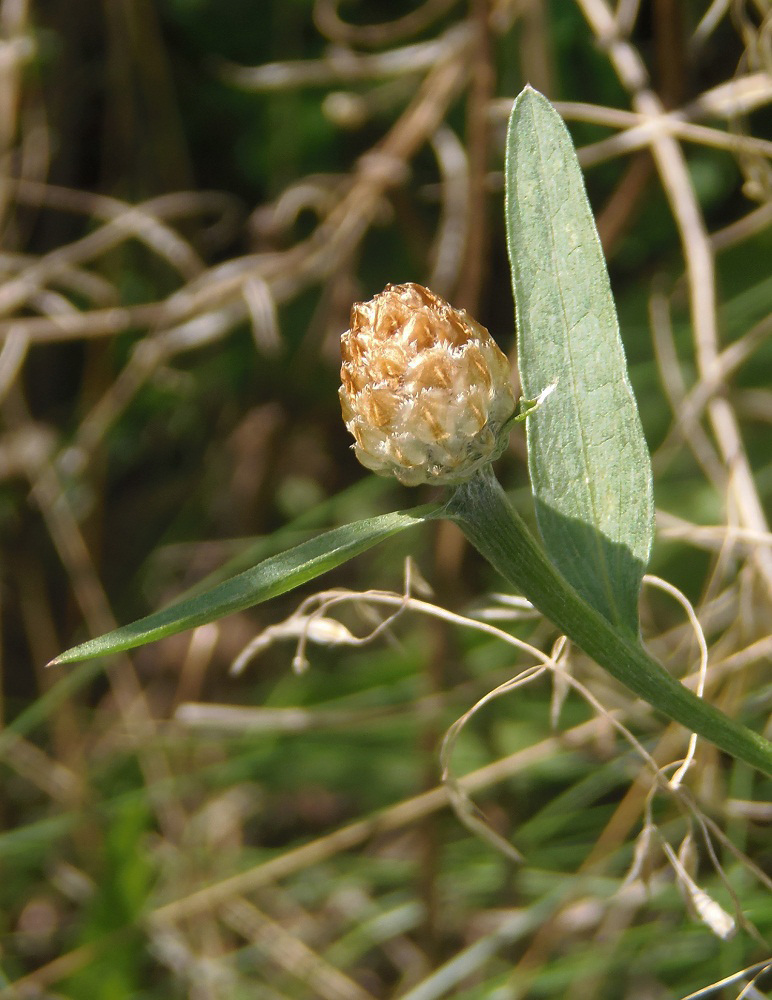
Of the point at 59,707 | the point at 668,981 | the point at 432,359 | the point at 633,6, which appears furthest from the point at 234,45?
the point at 668,981

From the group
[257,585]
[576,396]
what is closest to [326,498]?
[576,396]

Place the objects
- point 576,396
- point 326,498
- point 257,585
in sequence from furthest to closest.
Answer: point 326,498
point 576,396
point 257,585

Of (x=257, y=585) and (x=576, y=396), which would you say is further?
(x=576, y=396)

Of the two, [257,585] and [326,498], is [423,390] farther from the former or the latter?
[326,498]

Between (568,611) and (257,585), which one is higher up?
(257,585)

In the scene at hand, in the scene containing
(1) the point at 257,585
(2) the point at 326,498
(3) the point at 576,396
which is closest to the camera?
(1) the point at 257,585

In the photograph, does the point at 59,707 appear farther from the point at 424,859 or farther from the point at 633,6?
the point at 633,6
